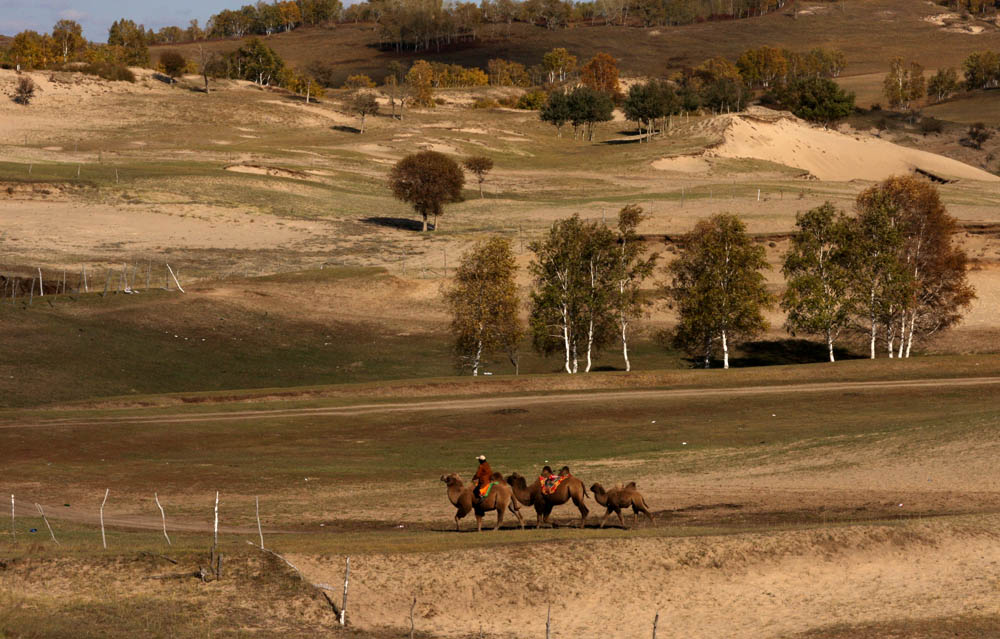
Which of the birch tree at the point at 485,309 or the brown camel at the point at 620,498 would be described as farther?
the birch tree at the point at 485,309

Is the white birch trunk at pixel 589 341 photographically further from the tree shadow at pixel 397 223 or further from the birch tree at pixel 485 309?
the tree shadow at pixel 397 223

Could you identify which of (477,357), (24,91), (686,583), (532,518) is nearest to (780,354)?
(477,357)

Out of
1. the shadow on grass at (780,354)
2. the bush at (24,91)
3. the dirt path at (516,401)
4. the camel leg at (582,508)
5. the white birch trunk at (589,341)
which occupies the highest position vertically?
the bush at (24,91)

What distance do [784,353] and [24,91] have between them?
14147 cm

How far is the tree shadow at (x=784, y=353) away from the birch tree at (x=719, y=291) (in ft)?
5.66

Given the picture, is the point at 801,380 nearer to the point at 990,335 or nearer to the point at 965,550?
the point at 990,335

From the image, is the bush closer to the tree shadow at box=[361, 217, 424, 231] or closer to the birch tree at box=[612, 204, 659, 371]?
the tree shadow at box=[361, 217, 424, 231]

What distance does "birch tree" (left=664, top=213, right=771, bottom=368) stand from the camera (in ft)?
252

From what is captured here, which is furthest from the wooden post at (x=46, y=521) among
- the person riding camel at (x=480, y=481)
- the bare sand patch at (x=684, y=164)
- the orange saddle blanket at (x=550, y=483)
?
the bare sand patch at (x=684, y=164)

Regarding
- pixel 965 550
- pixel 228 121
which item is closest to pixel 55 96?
pixel 228 121

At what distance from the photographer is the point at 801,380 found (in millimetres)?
61156

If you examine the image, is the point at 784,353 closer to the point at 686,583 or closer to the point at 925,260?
the point at 925,260

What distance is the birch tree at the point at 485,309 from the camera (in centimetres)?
7544

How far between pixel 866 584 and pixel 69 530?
1917 cm
